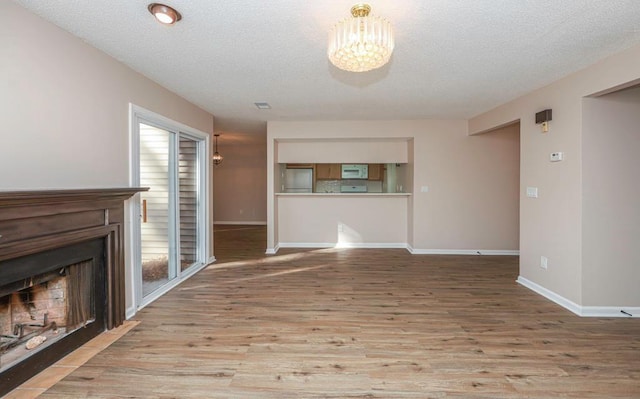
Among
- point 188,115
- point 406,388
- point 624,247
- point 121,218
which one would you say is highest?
point 188,115

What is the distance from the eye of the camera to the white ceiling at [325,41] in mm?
1821

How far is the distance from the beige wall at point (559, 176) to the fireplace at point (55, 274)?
4.17m

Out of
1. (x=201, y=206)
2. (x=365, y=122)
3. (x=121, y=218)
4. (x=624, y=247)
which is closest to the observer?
(x=121, y=218)

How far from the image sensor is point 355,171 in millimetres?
5996

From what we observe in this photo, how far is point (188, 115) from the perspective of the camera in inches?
152

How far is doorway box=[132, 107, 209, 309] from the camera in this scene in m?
2.97

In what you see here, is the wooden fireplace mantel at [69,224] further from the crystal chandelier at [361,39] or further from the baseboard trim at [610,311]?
the baseboard trim at [610,311]

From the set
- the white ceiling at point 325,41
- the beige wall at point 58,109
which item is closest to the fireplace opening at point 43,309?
the beige wall at point 58,109

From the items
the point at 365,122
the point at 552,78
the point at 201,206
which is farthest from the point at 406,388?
the point at 365,122

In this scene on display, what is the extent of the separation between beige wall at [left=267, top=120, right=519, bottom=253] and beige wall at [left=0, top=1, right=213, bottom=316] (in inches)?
111

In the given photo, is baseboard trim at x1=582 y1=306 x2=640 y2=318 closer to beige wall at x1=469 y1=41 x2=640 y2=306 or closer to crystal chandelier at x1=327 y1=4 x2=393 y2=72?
beige wall at x1=469 y1=41 x2=640 y2=306

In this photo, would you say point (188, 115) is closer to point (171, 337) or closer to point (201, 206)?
point (201, 206)

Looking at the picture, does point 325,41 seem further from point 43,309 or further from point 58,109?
point 43,309

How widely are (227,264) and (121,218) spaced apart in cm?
223
